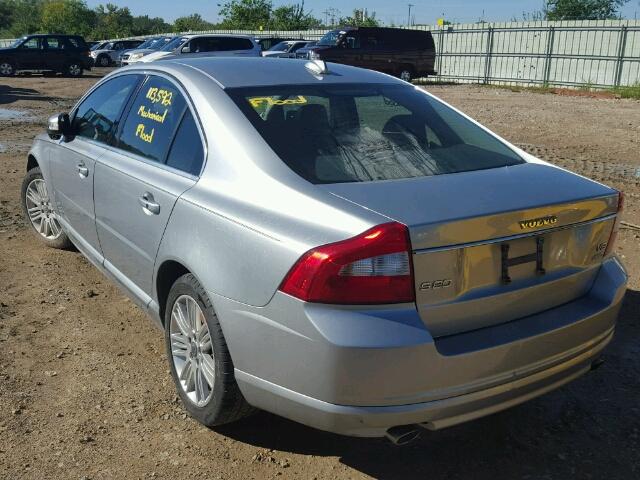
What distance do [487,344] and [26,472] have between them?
2.00 metres

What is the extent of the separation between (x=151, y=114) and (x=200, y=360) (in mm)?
1444

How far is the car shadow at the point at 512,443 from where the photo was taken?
2865 millimetres

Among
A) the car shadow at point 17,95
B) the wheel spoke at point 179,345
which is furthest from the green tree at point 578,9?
the wheel spoke at point 179,345

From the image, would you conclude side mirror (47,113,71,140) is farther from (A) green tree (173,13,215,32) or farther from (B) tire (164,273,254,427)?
(A) green tree (173,13,215,32)

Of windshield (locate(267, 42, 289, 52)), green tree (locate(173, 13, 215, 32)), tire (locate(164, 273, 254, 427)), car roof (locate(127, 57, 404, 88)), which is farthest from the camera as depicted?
green tree (locate(173, 13, 215, 32))

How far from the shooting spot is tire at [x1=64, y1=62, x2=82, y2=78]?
28852 mm

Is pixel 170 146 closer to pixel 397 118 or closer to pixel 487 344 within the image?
pixel 397 118

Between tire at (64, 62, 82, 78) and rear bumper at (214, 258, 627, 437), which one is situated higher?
rear bumper at (214, 258, 627, 437)

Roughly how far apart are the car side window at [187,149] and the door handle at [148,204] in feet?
0.64

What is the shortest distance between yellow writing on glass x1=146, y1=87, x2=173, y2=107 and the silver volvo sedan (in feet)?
0.08

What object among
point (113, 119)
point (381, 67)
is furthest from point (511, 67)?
point (113, 119)

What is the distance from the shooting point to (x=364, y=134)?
3207 mm

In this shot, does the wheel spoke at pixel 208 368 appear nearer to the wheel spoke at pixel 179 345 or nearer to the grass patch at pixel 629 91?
the wheel spoke at pixel 179 345

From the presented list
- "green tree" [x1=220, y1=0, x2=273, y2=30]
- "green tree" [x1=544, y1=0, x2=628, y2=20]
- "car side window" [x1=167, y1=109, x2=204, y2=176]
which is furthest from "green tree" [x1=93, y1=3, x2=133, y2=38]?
"car side window" [x1=167, y1=109, x2=204, y2=176]
